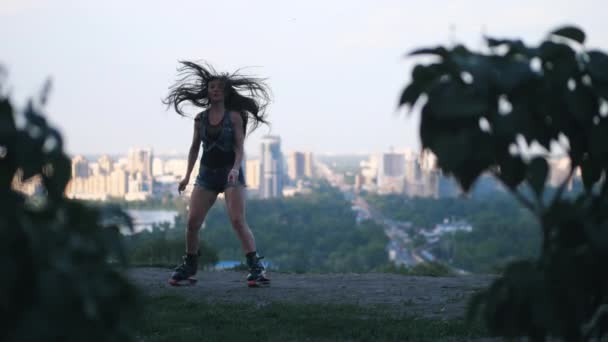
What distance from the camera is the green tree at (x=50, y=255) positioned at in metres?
1.99

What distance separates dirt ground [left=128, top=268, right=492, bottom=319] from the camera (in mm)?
7074

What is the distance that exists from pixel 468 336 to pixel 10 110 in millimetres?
3860

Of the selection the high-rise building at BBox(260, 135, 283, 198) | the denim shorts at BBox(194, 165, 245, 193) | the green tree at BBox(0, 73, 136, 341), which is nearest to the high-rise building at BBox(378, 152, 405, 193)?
the high-rise building at BBox(260, 135, 283, 198)

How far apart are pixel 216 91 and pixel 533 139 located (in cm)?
524

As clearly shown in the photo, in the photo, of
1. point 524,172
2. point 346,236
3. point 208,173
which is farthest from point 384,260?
point 524,172

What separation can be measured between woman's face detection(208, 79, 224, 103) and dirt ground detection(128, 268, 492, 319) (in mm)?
1461

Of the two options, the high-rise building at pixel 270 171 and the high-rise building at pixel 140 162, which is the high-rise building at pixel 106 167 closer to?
the high-rise building at pixel 140 162

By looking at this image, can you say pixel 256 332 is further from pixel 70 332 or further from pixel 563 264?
pixel 70 332

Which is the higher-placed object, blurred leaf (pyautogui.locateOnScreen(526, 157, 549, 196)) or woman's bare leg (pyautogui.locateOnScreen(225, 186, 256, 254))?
blurred leaf (pyautogui.locateOnScreen(526, 157, 549, 196))

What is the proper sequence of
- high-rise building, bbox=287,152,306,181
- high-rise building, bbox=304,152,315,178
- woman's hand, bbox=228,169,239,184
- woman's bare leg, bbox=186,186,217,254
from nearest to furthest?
woman's hand, bbox=228,169,239,184 < woman's bare leg, bbox=186,186,217,254 < high-rise building, bbox=287,152,306,181 < high-rise building, bbox=304,152,315,178

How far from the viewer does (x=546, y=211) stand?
2.77 metres

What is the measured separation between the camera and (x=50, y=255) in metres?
2.03

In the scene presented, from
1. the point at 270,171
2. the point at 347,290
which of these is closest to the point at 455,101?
the point at 347,290

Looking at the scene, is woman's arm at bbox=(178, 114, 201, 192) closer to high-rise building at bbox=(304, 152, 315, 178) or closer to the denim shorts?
the denim shorts
